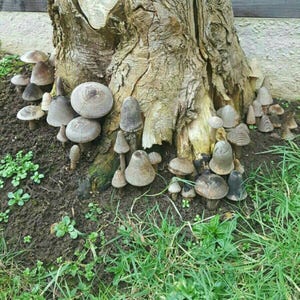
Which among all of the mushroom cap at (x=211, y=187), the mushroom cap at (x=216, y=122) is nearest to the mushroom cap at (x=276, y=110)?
the mushroom cap at (x=216, y=122)

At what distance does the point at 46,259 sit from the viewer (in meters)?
2.85

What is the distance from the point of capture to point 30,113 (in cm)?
345

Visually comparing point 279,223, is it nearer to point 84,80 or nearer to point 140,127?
point 140,127

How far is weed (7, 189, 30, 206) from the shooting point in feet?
10.2

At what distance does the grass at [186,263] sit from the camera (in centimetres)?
256

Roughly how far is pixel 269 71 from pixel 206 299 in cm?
262

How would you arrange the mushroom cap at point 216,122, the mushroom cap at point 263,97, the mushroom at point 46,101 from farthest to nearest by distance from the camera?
the mushroom cap at point 263,97 → the mushroom at point 46,101 → the mushroom cap at point 216,122

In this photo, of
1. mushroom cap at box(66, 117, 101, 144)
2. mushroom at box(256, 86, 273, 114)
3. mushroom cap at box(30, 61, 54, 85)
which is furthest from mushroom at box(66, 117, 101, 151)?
mushroom at box(256, 86, 273, 114)

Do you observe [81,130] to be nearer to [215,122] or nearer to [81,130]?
[81,130]

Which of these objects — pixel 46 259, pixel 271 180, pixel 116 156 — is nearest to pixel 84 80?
pixel 116 156

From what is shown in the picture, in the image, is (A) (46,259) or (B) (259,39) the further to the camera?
(B) (259,39)

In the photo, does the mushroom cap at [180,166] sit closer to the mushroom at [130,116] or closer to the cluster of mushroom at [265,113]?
the mushroom at [130,116]

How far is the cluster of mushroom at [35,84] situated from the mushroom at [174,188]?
3.95ft

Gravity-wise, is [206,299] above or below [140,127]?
below
